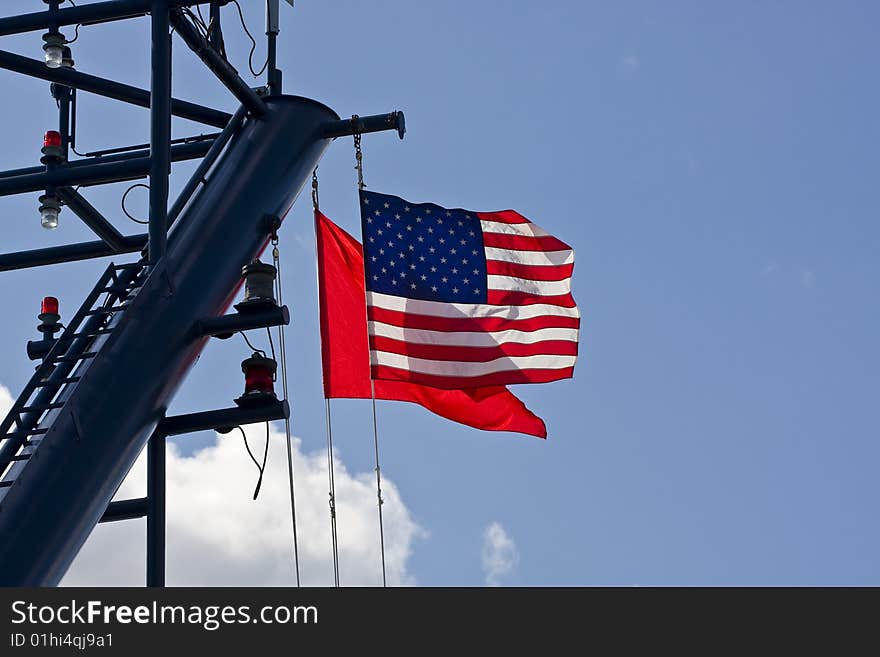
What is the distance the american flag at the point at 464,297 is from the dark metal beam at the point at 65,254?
2.33 m

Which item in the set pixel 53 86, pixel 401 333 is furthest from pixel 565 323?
pixel 53 86

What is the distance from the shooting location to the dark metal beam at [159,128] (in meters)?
14.4

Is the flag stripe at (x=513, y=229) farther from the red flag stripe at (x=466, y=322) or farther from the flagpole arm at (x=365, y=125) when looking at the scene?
the flagpole arm at (x=365, y=125)

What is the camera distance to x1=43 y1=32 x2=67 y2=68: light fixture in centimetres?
1582

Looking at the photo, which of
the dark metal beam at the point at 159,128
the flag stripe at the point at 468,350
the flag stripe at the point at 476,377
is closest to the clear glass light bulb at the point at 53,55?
the dark metal beam at the point at 159,128

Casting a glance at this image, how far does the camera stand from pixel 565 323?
18594mm

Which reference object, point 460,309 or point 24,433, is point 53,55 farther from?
point 460,309

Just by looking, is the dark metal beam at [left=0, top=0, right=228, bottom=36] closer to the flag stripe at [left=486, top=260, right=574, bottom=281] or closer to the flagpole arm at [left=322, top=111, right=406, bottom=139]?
the flagpole arm at [left=322, top=111, right=406, bottom=139]

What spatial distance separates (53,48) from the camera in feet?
52.0

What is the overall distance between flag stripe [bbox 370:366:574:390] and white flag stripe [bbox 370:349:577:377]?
4 cm

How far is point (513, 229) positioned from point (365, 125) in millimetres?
3274
